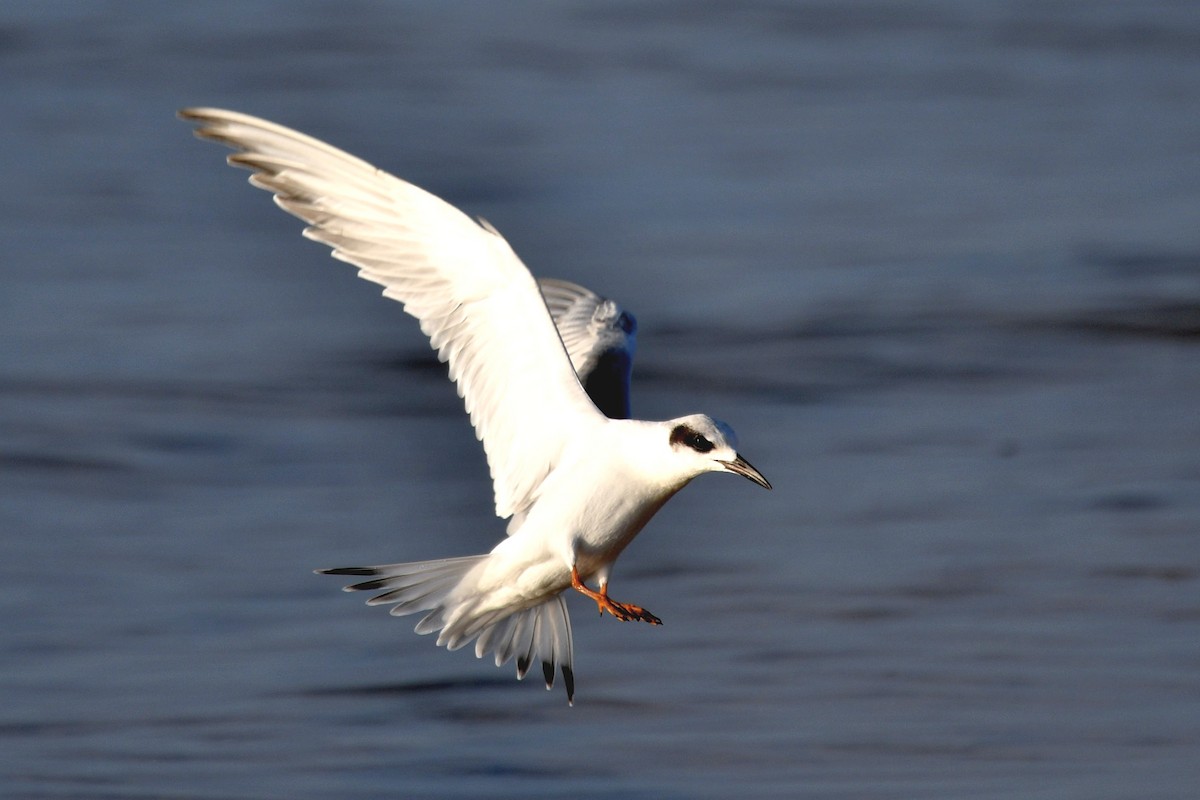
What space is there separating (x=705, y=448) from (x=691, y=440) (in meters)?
0.05

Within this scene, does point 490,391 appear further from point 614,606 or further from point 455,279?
point 614,606

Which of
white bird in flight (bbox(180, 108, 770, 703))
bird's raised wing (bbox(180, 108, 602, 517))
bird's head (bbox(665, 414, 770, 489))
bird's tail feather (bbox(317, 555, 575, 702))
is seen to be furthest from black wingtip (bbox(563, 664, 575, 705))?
bird's head (bbox(665, 414, 770, 489))

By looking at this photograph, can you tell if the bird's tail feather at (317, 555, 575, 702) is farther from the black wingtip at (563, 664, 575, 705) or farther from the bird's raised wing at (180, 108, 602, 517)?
the bird's raised wing at (180, 108, 602, 517)

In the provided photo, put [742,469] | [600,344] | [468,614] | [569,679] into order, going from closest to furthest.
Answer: [742,469]
[468,614]
[569,679]
[600,344]

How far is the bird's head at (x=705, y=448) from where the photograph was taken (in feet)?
26.2

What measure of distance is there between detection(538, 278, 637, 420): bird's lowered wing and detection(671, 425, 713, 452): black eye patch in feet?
4.40

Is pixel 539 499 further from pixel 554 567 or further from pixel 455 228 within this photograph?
pixel 455 228

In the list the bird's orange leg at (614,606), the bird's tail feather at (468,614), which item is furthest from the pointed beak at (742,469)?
the bird's tail feather at (468,614)

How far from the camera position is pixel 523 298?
27.8ft

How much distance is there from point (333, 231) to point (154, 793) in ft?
7.07

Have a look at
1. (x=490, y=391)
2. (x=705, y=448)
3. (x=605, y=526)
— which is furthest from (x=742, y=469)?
(x=490, y=391)

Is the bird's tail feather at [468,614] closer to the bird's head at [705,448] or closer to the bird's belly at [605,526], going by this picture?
the bird's belly at [605,526]

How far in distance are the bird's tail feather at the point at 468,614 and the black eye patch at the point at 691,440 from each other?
3.17ft

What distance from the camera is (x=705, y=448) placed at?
8016mm
